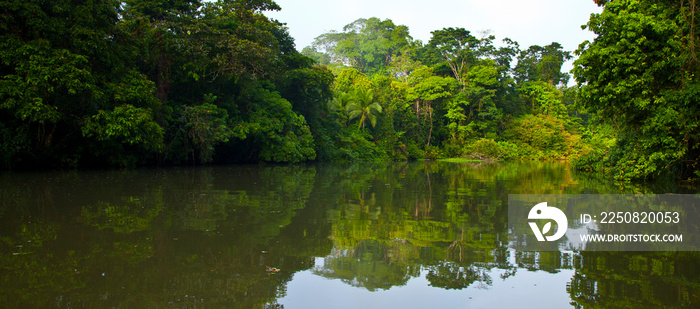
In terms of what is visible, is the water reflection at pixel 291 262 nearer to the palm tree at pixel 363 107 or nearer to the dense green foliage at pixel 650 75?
the dense green foliage at pixel 650 75

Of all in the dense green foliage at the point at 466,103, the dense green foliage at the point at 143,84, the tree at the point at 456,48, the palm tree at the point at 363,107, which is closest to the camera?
the dense green foliage at the point at 143,84

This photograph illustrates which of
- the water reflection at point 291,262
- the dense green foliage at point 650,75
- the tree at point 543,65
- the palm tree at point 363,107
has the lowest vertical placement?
the water reflection at point 291,262

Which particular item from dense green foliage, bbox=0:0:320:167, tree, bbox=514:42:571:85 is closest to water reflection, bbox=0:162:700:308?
dense green foliage, bbox=0:0:320:167

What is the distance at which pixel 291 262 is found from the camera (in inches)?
161

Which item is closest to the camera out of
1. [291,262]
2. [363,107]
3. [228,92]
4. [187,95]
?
[291,262]

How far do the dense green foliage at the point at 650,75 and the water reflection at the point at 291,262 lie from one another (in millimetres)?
6357

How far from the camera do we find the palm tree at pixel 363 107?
116ft

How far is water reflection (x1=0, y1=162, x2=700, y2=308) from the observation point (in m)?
3.24

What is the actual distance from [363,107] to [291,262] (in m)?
32.4

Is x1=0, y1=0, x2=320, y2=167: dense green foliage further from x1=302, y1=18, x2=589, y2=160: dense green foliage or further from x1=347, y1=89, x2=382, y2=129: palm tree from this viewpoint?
x1=302, y1=18, x2=589, y2=160: dense green foliage

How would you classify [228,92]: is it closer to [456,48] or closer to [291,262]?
[291,262]

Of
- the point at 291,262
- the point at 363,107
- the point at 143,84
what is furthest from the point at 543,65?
the point at 291,262

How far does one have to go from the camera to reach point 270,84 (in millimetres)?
24984

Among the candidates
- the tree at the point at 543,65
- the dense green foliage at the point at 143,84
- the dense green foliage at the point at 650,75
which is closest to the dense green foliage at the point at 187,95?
the dense green foliage at the point at 143,84
